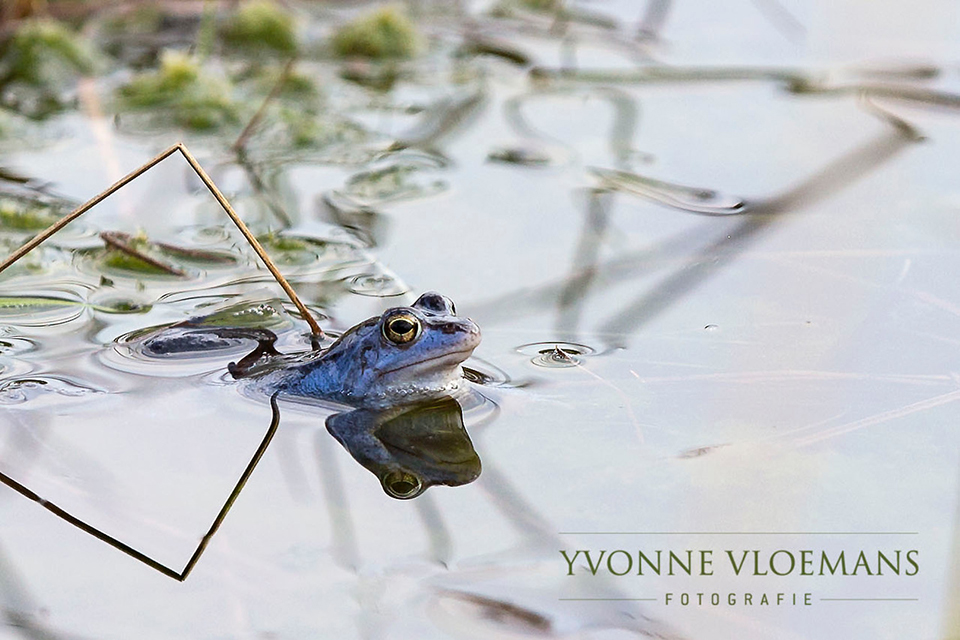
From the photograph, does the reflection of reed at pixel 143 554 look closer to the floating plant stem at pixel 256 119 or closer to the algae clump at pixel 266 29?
the floating plant stem at pixel 256 119

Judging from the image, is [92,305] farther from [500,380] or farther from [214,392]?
[500,380]

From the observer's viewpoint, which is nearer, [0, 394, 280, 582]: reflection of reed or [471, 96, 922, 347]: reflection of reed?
[0, 394, 280, 582]: reflection of reed

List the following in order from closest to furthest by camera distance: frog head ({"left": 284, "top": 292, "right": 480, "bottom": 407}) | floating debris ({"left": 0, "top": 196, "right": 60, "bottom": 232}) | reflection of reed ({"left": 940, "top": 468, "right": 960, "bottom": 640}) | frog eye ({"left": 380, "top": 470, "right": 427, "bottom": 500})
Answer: reflection of reed ({"left": 940, "top": 468, "right": 960, "bottom": 640})
frog eye ({"left": 380, "top": 470, "right": 427, "bottom": 500})
frog head ({"left": 284, "top": 292, "right": 480, "bottom": 407})
floating debris ({"left": 0, "top": 196, "right": 60, "bottom": 232})

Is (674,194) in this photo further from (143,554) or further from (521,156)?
(143,554)

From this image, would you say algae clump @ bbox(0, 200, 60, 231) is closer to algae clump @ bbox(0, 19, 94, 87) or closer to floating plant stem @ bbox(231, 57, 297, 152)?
floating plant stem @ bbox(231, 57, 297, 152)

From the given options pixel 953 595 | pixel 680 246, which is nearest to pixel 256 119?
pixel 680 246

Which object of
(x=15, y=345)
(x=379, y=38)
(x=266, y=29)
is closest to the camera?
(x=15, y=345)

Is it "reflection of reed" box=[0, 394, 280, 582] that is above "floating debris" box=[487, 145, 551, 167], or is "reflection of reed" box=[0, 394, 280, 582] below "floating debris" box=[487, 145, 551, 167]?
below

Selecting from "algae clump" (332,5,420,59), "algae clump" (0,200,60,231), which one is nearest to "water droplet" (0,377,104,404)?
"algae clump" (0,200,60,231)
